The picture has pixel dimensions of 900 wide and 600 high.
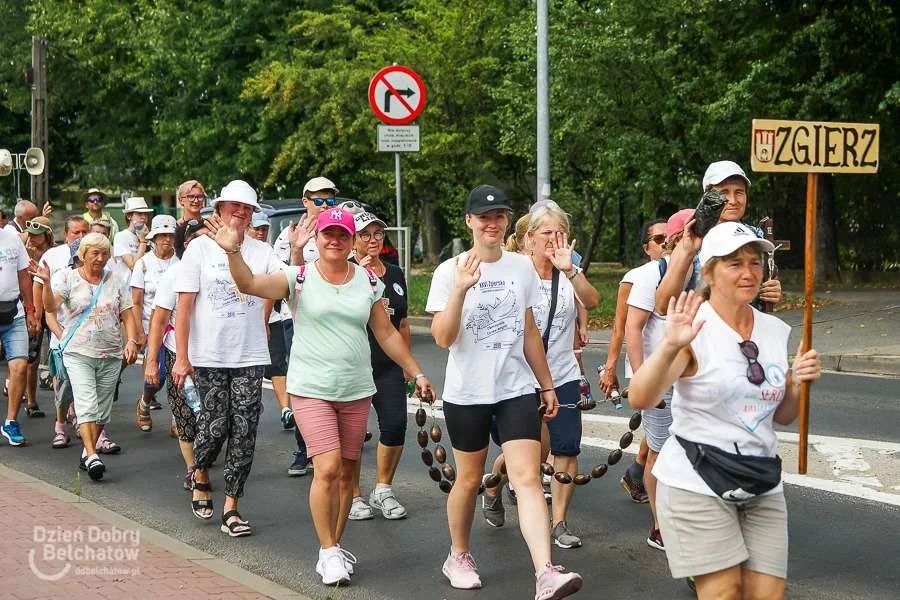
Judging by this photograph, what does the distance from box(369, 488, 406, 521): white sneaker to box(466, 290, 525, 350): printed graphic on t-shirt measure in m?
2.12

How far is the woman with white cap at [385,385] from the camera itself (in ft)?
25.2

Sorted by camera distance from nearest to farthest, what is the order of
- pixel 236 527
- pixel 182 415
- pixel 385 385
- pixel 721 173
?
1. pixel 721 173
2. pixel 236 527
3. pixel 385 385
4. pixel 182 415

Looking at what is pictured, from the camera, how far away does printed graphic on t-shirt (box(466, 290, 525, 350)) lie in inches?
237

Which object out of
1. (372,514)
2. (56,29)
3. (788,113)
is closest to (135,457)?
(372,514)

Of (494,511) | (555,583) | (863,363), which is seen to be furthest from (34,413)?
(863,363)

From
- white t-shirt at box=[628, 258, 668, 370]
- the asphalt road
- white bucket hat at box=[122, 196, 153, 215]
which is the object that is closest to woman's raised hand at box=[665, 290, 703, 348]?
white t-shirt at box=[628, 258, 668, 370]

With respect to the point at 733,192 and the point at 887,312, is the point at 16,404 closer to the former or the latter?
the point at 733,192

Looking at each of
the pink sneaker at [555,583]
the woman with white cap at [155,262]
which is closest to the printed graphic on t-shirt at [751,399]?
the pink sneaker at [555,583]

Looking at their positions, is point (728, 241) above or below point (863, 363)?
above

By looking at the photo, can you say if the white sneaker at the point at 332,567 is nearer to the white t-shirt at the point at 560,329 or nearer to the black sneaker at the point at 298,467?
the white t-shirt at the point at 560,329

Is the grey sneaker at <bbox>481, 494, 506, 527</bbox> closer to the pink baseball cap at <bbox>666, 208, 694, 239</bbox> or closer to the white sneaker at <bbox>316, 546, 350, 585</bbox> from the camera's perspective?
the white sneaker at <bbox>316, 546, 350, 585</bbox>

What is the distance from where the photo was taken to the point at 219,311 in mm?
7469

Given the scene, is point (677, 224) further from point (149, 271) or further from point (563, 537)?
point (149, 271)

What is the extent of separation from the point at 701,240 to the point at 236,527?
3351 mm
